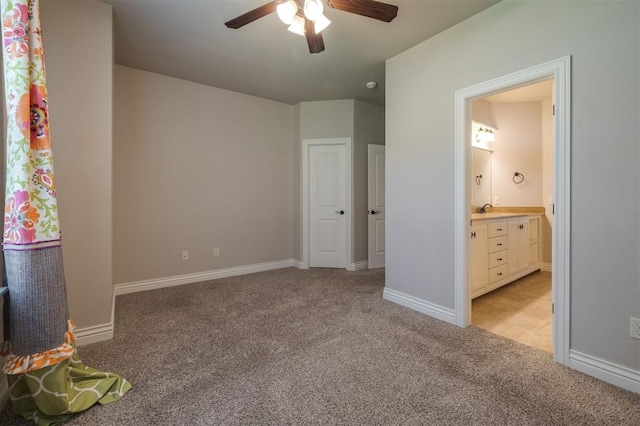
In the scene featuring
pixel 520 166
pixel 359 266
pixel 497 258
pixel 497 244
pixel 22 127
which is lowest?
pixel 359 266

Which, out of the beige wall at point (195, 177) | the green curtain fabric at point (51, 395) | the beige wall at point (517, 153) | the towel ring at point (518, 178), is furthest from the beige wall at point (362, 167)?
the green curtain fabric at point (51, 395)

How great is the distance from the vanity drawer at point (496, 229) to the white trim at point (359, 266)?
181 cm

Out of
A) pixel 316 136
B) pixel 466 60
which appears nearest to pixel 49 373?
pixel 466 60

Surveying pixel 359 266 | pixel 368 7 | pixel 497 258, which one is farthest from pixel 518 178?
pixel 368 7

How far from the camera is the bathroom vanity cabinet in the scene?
117 inches

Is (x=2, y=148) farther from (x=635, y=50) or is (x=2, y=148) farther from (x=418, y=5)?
(x=635, y=50)

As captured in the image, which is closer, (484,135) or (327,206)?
(484,135)

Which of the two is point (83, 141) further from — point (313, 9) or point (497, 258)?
point (497, 258)

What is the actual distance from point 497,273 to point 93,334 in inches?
152

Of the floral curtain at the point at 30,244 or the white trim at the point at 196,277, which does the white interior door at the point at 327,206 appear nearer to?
the white trim at the point at 196,277

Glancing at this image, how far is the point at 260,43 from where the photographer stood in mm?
2691

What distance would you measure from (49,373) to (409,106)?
3.07 meters

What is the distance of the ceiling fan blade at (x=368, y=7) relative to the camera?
5.47 feet

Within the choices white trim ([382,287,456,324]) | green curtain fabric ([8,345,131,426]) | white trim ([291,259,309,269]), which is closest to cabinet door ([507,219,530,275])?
white trim ([382,287,456,324])
